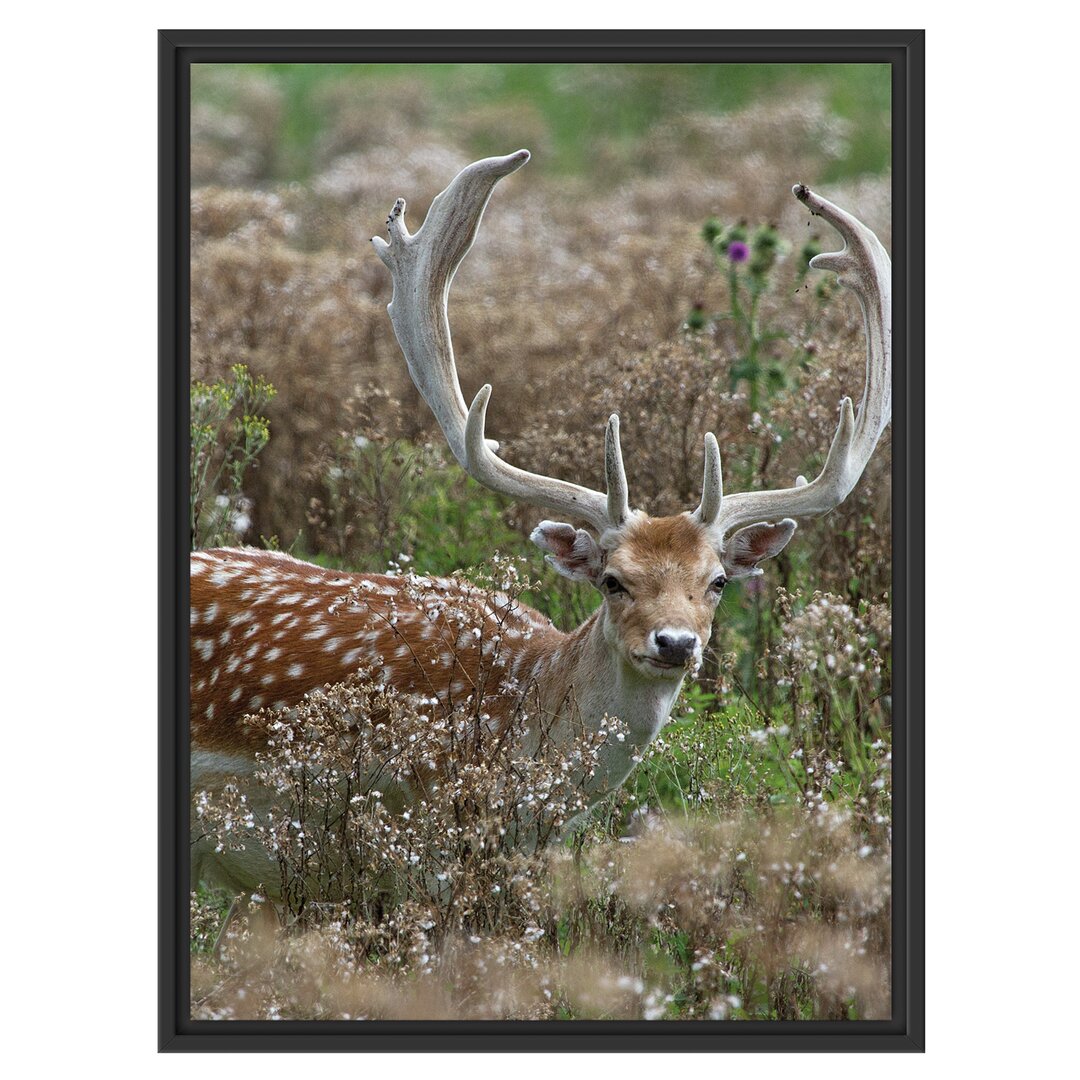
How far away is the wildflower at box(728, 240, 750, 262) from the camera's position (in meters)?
7.12

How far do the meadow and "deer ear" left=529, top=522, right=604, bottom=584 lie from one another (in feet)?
0.53

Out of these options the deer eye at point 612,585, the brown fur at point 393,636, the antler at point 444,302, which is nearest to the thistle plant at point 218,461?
the brown fur at point 393,636

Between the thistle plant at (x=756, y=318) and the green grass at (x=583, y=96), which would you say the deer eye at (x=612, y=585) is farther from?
the green grass at (x=583, y=96)

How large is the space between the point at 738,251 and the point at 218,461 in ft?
8.49

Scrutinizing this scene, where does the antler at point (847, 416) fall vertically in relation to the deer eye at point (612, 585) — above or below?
above

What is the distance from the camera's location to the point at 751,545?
4.61 meters

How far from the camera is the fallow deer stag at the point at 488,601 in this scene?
4.42 meters

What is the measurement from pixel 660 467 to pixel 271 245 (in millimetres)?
2998

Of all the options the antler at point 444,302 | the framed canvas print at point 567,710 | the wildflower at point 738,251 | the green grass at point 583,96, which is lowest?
the framed canvas print at point 567,710

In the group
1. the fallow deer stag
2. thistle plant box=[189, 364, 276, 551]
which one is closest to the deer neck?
the fallow deer stag

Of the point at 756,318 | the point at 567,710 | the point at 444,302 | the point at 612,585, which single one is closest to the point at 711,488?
the point at 612,585

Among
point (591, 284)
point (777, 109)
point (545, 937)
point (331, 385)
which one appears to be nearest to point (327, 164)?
point (777, 109)

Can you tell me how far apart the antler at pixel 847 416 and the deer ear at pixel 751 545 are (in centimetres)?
5

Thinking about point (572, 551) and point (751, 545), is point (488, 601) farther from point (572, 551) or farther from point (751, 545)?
point (751, 545)
